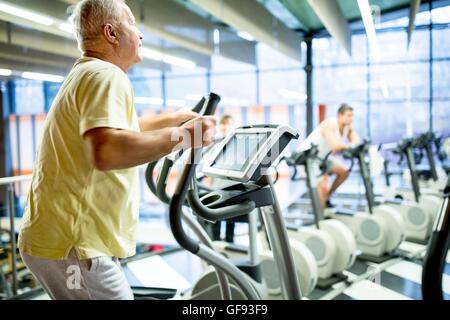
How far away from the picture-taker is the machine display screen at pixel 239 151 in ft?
5.12

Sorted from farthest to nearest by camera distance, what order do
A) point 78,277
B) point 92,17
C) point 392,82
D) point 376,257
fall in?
1. point 392,82
2. point 376,257
3. point 92,17
4. point 78,277

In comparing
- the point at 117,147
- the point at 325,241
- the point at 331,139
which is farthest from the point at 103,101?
the point at 331,139

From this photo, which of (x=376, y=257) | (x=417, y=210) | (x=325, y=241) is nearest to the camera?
(x=325, y=241)

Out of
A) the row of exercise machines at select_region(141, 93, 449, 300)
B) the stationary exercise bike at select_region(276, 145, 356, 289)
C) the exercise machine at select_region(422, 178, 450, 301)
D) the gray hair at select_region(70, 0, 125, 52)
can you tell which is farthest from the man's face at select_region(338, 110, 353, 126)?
the gray hair at select_region(70, 0, 125, 52)

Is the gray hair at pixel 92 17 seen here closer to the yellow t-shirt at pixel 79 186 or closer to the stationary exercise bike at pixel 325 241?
the yellow t-shirt at pixel 79 186

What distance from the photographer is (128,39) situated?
1.45m

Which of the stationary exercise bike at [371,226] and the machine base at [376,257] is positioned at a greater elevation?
the stationary exercise bike at [371,226]

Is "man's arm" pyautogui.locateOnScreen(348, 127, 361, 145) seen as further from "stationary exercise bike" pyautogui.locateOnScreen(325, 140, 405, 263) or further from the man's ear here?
the man's ear

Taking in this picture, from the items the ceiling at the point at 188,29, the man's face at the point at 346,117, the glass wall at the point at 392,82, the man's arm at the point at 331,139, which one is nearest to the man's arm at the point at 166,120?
the ceiling at the point at 188,29

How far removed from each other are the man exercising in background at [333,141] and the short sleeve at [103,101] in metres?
2.82

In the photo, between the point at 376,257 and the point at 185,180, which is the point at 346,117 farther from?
the point at 185,180

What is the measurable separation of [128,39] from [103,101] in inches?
14.0

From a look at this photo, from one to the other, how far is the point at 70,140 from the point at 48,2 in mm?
2481

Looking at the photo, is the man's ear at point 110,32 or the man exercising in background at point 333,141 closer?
the man's ear at point 110,32
